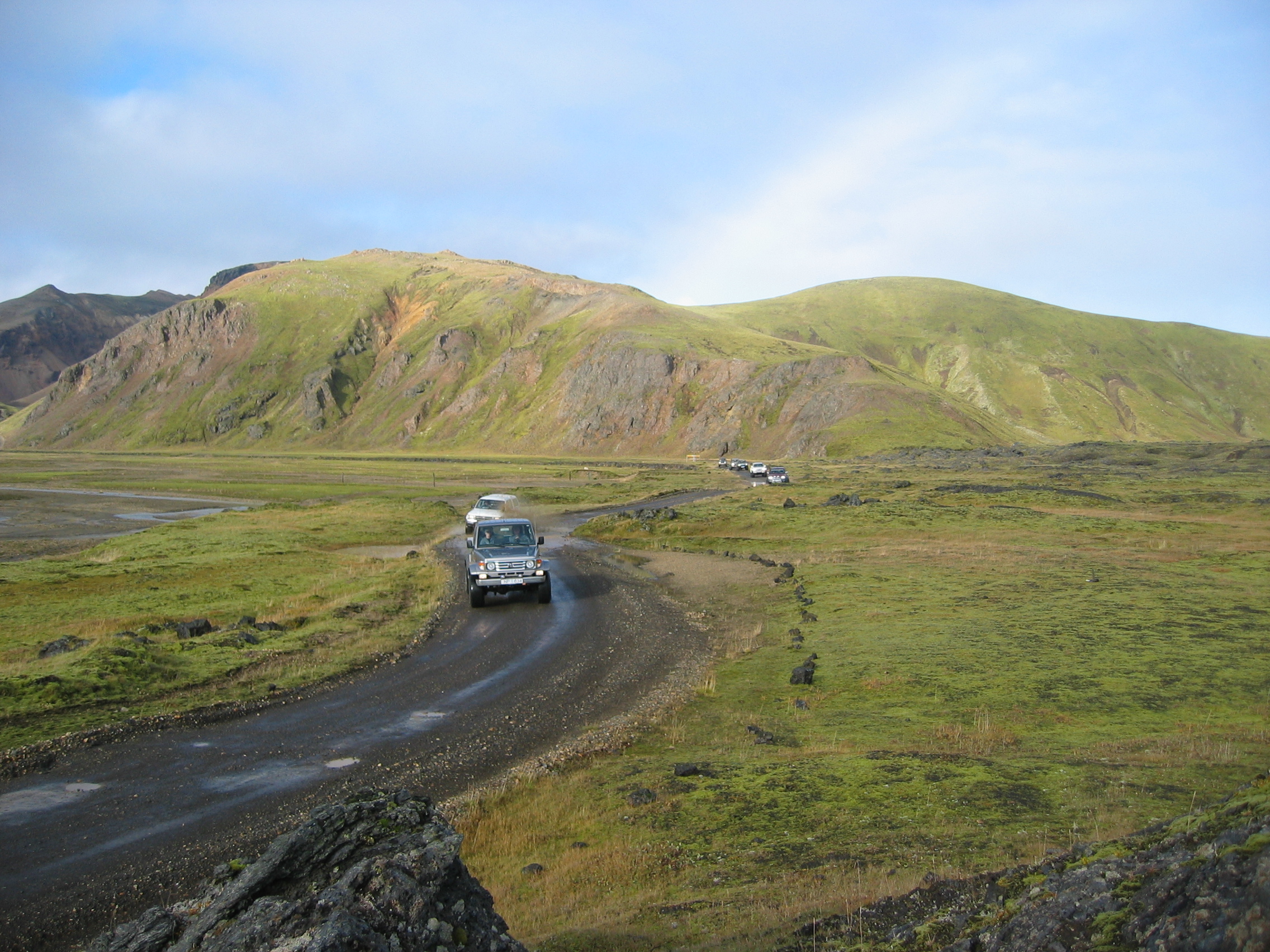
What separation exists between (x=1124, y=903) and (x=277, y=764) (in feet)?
40.8

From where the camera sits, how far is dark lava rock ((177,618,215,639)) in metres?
21.5

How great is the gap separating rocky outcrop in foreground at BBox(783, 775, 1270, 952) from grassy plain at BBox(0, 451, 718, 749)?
49.4ft

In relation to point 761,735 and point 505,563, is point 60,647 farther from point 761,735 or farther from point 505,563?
point 761,735

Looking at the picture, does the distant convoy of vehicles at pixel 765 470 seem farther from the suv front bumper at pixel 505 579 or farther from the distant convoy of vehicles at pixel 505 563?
the suv front bumper at pixel 505 579

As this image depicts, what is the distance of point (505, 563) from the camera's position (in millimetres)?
26156

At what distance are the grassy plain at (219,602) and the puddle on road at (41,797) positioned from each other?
2354mm

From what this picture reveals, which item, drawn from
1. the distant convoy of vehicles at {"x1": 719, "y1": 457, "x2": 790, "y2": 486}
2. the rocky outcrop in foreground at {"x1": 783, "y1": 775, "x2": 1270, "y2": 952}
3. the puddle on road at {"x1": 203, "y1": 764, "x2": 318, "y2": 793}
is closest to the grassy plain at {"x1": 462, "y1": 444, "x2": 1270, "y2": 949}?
the rocky outcrop in foreground at {"x1": 783, "y1": 775, "x2": 1270, "y2": 952}

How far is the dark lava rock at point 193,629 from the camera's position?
2145cm

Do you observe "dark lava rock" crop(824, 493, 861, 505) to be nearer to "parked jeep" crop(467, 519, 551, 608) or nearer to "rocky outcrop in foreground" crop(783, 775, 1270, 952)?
"parked jeep" crop(467, 519, 551, 608)

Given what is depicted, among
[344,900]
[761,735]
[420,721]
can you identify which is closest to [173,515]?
[420,721]

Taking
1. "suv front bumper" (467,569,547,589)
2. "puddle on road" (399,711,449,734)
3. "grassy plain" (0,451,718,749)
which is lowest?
"grassy plain" (0,451,718,749)

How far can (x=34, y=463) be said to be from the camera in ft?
456

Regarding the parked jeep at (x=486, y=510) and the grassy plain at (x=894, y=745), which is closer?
the grassy plain at (x=894, y=745)

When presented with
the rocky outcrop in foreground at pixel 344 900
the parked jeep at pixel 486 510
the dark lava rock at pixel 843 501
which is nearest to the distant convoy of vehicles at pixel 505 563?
the parked jeep at pixel 486 510
